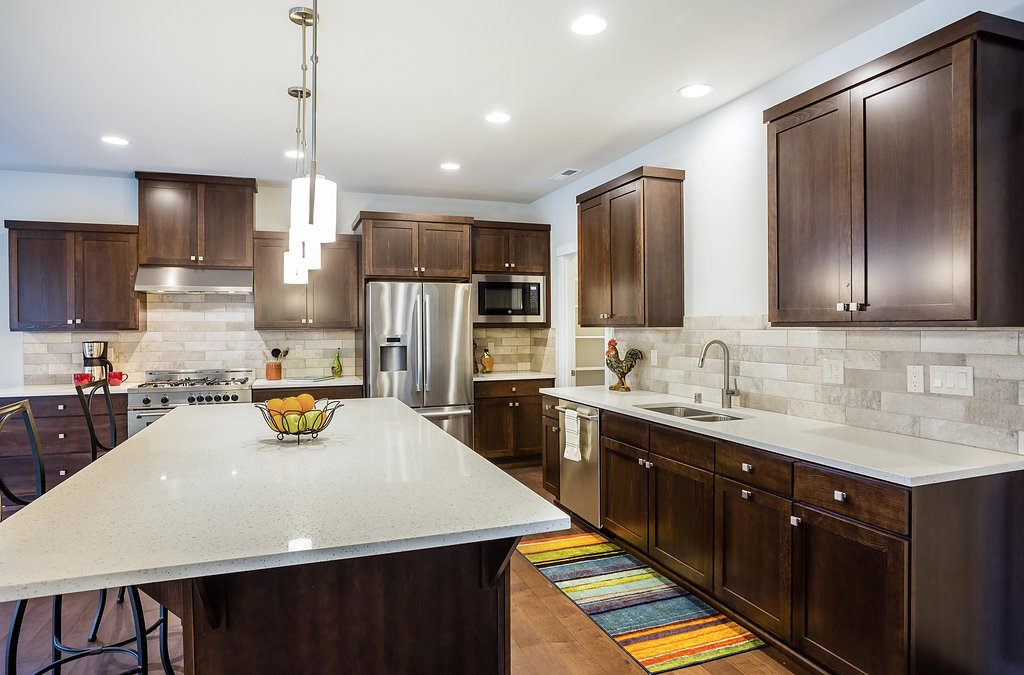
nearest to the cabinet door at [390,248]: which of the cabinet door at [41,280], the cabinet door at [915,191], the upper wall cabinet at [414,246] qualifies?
the upper wall cabinet at [414,246]

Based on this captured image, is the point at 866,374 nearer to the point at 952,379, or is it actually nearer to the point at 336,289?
the point at 952,379

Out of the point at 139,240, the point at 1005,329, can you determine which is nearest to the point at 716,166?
the point at 1005,329

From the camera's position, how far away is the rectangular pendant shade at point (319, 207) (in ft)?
6.65

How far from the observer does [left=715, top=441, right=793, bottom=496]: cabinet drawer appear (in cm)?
231

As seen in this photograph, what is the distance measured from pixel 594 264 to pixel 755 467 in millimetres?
2121

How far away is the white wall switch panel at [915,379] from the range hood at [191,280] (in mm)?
4664

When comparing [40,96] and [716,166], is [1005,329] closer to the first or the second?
[716,166]

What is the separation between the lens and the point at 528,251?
5902 mm

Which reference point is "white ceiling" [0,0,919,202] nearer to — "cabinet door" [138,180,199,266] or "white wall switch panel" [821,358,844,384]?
"cabinet door" [138,180,199,266]

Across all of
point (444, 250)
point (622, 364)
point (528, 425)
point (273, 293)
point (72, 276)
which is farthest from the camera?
point (528, 425)

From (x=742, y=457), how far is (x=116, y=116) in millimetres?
3952

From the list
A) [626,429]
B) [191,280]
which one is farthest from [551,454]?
[191,280]

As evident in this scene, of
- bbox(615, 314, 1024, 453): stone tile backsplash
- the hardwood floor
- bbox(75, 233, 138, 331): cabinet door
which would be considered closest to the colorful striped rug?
the hardwood floor

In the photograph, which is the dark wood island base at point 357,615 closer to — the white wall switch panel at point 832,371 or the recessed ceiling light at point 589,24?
the white wall switch panel at point 832,371
